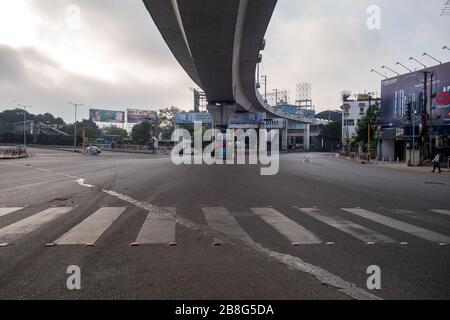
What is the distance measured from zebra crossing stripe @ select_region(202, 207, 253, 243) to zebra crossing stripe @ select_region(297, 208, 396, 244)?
1.95 meters

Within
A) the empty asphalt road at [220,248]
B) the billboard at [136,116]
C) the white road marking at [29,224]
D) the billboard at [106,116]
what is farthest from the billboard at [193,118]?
the white road marking at [29,224]

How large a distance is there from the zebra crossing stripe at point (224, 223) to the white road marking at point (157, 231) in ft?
2.83

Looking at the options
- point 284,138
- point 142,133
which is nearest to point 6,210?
point 142,133

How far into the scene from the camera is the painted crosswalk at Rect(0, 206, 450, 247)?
723 cm

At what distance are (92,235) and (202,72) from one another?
25.0 meters

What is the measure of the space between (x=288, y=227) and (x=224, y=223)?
1332 millimetres

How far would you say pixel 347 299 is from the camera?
14.6 feet

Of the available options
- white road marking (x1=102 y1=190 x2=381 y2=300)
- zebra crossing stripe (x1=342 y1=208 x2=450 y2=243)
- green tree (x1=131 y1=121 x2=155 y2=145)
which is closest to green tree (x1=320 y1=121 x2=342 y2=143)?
green tree (x1=131 y1=121 x2=155 y2=145)

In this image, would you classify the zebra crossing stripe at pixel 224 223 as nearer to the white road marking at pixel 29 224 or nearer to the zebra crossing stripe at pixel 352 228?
the zebra crossing stripe at pixel 352 228

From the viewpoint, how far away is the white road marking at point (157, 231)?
7070 mm

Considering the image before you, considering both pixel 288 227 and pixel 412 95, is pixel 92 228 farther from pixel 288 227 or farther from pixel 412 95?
pixel 412 95

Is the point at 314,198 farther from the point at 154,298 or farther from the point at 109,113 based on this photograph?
the point at 109,113
